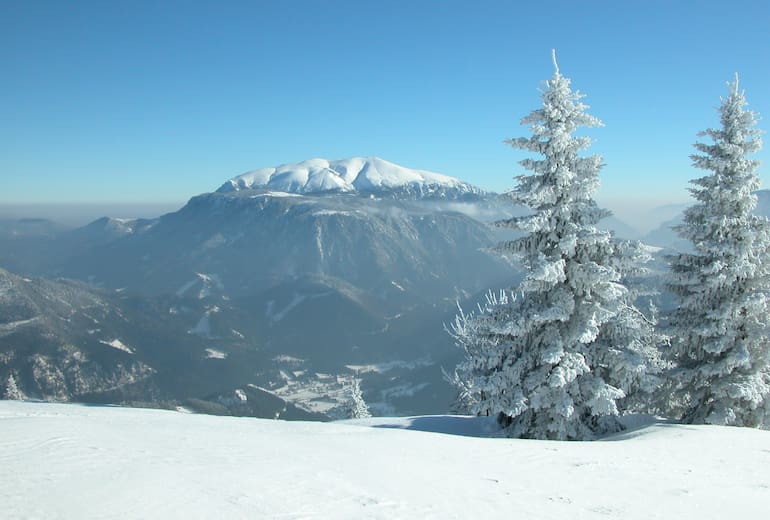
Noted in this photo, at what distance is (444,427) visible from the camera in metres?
19.9

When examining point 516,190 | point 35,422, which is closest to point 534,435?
point 516,190

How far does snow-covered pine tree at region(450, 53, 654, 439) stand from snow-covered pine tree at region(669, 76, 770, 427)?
2716 millimetres

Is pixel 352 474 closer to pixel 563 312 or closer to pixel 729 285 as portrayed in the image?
pixel 563 312

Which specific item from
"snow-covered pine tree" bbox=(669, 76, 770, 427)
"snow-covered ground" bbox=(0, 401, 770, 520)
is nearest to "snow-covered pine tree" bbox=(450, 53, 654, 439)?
"snow-covered pine tree" bbox=(669, 76, 770, 427)

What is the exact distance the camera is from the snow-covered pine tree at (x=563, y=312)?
55.9 ft

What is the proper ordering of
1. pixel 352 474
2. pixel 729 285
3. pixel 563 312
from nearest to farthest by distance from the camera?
pixel 352 474 → pixel 563 312 → pixel 729 285

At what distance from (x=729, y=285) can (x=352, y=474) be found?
625 inches

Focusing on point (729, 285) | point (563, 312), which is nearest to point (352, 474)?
point (563, 312)

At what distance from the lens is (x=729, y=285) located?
18.3m

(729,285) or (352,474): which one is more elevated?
(729,285)

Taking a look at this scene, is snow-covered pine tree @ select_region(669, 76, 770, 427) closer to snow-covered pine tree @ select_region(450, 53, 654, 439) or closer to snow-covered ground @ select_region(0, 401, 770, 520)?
snow-covered pine tree @ select_region(450, 53, 654, 439)

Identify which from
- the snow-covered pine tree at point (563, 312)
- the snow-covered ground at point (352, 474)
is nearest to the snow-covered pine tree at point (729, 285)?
the snow-covered pine tree at point (563, 312)

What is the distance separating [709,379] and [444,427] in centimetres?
992

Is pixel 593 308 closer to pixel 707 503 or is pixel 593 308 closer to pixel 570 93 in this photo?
pixel 570 93
